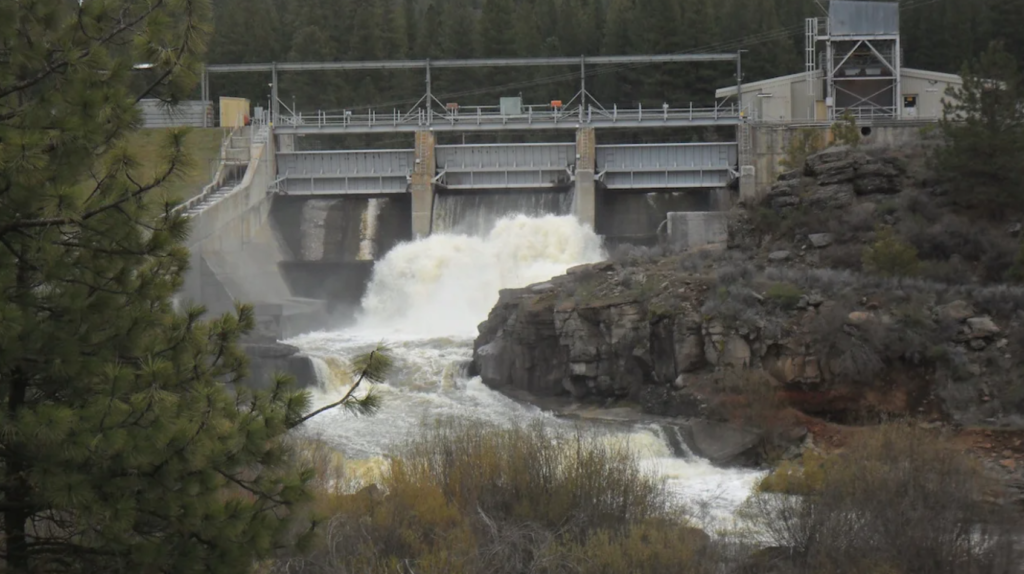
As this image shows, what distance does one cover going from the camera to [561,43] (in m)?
65.4

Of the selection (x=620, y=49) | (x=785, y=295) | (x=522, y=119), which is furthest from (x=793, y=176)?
(x=620, y=49)

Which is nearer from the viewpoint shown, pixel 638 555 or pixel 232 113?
pixel 638 555

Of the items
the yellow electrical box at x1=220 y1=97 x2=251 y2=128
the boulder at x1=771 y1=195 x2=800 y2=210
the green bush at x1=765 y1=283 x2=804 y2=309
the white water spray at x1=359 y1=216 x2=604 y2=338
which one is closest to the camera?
the green bush at x1=765 y1=283 x2=804 y2=309

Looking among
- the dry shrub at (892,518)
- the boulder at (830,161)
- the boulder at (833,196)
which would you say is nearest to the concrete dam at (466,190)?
the boulder at (830,161)

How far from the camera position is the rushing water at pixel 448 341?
86.0ft

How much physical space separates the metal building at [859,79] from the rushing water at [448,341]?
34.6ft

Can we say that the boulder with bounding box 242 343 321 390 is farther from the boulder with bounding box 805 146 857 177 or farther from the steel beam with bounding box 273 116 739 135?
the steel beam with bounding box 273 116 739 135

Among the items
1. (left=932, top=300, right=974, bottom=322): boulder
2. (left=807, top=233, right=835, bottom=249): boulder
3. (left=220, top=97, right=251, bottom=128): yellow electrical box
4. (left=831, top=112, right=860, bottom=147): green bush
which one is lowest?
(left=932, top=300, right=974, bottom=322): boulder

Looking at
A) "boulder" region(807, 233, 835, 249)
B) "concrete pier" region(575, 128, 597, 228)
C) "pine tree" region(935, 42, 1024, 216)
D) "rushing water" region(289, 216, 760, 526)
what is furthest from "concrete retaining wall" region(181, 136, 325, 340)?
"pine tree" region(935, 42, 1024, 216)

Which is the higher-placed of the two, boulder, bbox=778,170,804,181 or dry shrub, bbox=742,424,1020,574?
boulder, bbox=778,170,804,181

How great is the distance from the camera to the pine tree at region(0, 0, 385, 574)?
376 inches

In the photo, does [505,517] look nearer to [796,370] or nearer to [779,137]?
[796,370]

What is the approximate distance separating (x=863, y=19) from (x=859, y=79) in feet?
7.31

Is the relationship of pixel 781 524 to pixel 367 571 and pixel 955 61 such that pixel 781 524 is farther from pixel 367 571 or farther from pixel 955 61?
pixel 955 61
